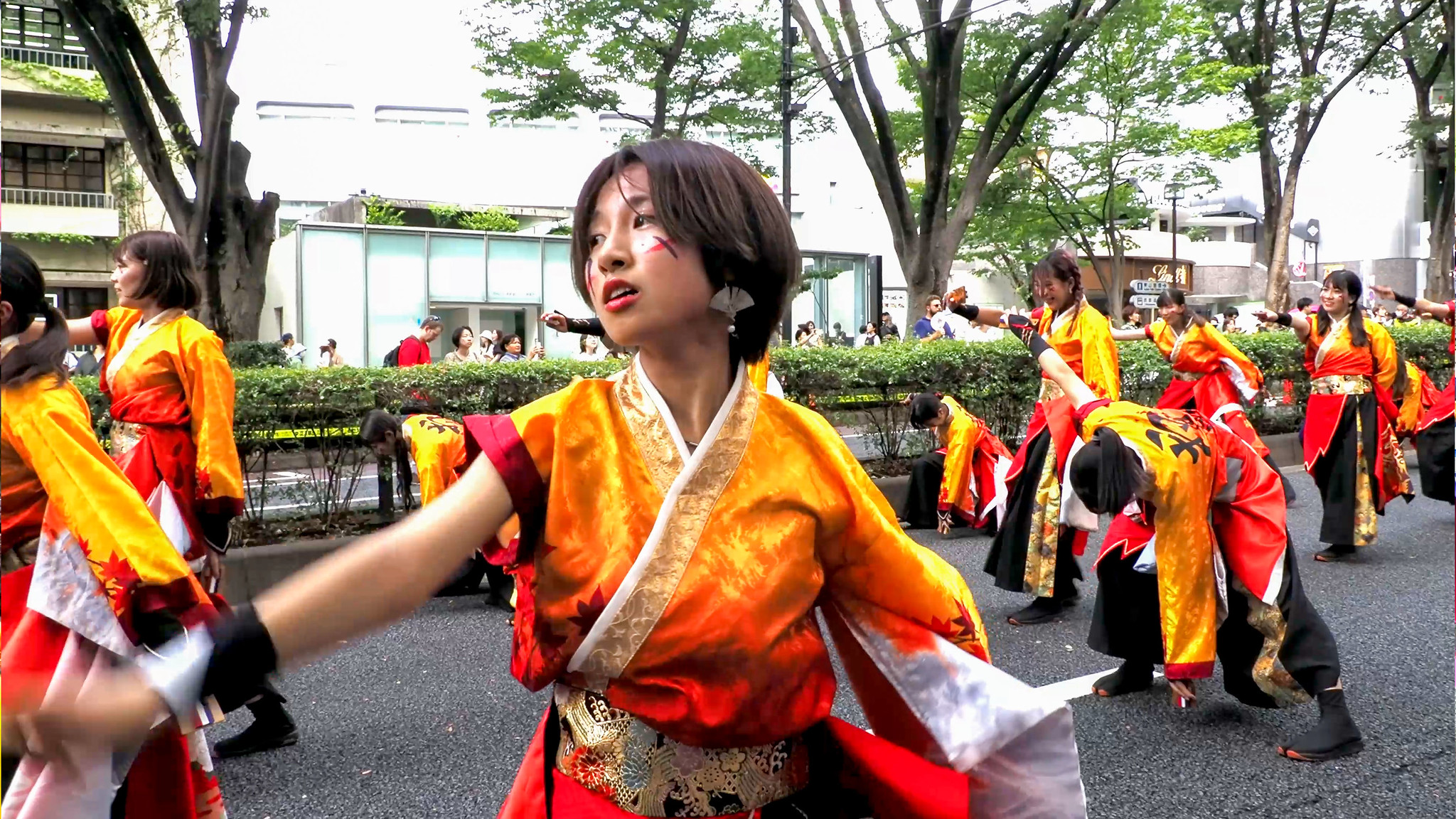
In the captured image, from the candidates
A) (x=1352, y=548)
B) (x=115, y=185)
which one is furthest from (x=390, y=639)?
(x=115, y=185)

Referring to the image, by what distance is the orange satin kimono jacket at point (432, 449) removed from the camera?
18.8 feet

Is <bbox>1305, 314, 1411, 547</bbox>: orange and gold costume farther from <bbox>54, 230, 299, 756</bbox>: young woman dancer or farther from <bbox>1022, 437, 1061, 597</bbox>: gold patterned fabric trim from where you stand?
<bbox>54, 230, 299, 756</bbox>: young woman dancer

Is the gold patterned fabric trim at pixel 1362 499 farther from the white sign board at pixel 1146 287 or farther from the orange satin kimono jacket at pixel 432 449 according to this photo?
the white sign board at pixel 1146 287

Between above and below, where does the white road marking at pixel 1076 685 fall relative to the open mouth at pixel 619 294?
below

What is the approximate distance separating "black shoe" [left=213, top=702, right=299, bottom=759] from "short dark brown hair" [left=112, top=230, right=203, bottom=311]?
56.5 inches

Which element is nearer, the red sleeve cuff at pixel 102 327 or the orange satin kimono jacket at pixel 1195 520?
the orange satin kimono jacket at pixel 1195 520

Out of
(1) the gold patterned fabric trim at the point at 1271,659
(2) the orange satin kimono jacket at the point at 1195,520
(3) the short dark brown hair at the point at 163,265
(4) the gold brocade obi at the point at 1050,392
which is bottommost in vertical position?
(1) the gold patterned fabric trim at the point at 1271,659

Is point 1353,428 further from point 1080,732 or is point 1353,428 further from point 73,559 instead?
point 73,559

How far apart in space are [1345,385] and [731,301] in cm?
726

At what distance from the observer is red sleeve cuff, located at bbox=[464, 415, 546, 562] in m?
1.51

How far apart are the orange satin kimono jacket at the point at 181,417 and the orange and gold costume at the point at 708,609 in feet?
8.35

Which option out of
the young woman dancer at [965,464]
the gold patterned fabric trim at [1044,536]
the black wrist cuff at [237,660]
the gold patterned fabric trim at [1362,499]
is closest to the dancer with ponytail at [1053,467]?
the gold patterned fabric trim at [1044,536]

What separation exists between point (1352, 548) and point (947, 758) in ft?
22.4

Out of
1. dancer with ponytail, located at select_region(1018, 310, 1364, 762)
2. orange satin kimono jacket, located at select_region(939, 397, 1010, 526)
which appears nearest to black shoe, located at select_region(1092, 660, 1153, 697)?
dancer with ponytail, located at select_region(1018, 310, 1364, 762)
